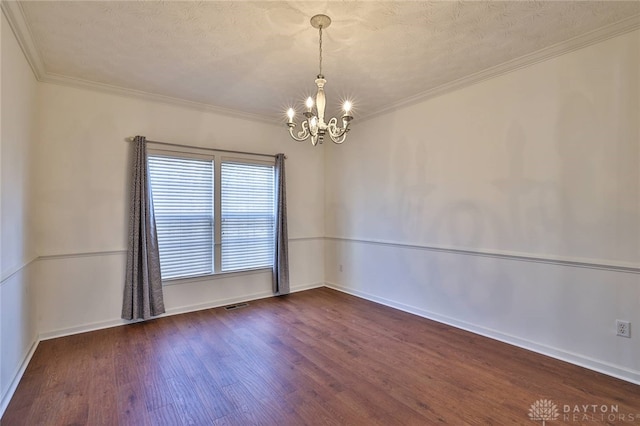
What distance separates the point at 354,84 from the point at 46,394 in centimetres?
397

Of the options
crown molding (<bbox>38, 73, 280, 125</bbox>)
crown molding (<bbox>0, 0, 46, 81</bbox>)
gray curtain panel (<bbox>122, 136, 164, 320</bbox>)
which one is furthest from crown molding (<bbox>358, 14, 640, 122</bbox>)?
crown molding (<bbox>0, 0, 46, 81</bbox>)

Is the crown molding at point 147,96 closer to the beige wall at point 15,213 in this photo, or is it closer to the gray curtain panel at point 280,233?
the beige wall at point 15,213

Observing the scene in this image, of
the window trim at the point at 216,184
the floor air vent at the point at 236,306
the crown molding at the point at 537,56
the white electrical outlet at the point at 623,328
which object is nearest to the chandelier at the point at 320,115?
the crown molding at the point at 537,56

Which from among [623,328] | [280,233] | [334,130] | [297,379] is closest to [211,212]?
[280,233]

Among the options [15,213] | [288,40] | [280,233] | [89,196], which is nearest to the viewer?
[15,213]

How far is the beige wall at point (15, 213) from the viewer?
7.23ft

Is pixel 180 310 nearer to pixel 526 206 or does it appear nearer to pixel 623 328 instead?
pixel 526 206

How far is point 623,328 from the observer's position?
8.17 feet

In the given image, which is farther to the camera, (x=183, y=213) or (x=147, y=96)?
(x=183, y=213)

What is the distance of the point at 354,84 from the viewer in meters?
3.59

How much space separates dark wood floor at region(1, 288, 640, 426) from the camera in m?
2.07

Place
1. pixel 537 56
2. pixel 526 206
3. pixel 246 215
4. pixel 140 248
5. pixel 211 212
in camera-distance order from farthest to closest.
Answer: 1. pixel 246 215
2. pixel 211 212
3. pixel 140 248
4. pixel 526 206
5. pixel 537 56

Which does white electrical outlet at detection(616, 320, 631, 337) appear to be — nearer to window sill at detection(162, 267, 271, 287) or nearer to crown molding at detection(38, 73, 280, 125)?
window sill at detection(162, 267, 271, 287)

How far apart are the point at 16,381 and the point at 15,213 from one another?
1329mm
